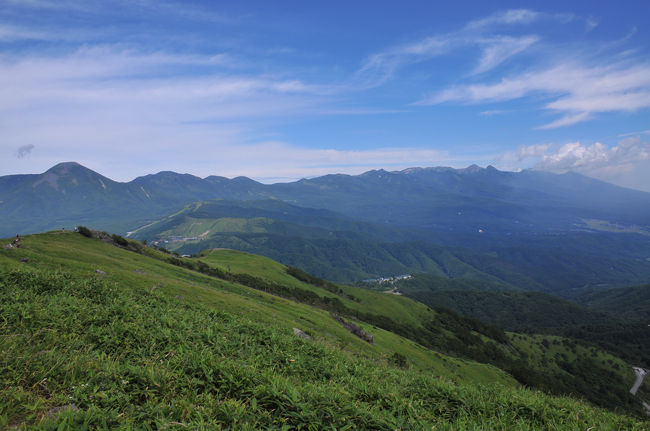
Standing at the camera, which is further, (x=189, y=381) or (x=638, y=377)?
(x=638, y=377)

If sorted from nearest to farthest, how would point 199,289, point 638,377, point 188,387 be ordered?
point 188,387, point 199,289, point 638,377

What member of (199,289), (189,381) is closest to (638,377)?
(199,289)

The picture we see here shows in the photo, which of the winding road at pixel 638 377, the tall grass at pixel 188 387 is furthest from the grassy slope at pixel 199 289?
the winding road at pixel 638 377

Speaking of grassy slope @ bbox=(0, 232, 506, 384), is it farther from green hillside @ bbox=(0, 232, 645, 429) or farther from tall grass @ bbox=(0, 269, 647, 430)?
tall grass @ bbox=(0, 269, 647, 430)

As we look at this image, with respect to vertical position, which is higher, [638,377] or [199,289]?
[199,289]

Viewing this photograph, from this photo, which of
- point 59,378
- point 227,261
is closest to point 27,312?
point 59,378

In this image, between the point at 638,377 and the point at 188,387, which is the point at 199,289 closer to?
the point at 188,387

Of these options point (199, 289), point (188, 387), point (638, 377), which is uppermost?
point (188, 387)

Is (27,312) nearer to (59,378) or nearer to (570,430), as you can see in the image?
(59,378)

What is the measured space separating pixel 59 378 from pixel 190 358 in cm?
288

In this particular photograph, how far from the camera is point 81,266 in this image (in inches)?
1125

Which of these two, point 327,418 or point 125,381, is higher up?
point 125,381

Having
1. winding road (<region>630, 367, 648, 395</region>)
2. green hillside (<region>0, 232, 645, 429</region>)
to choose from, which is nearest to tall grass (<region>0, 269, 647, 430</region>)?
green hillside (<region>0, 232, 645, 429</region>)

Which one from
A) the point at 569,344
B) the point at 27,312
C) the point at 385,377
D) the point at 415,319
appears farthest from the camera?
the point at 569,344
